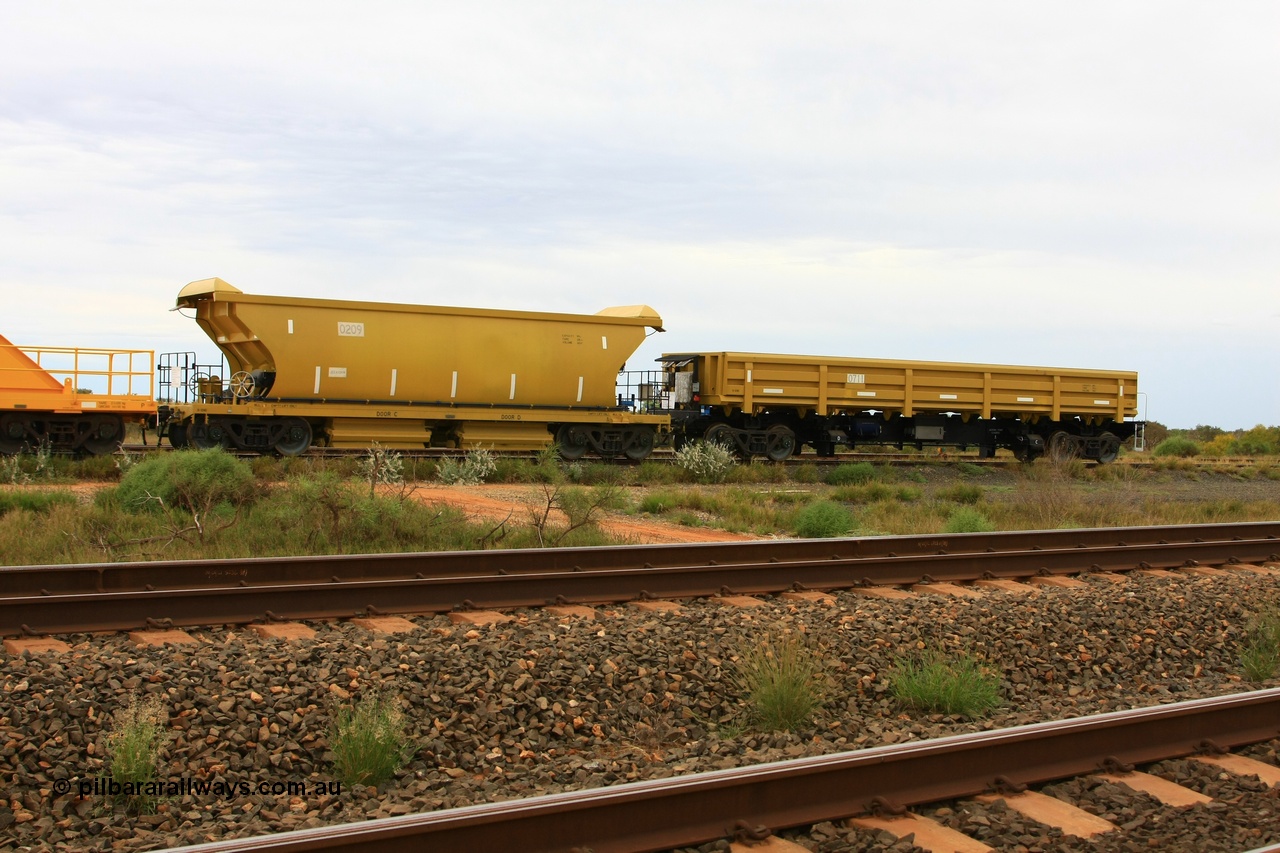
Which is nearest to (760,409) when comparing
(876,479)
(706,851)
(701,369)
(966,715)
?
(701,369)

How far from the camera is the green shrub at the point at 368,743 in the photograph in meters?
5.17

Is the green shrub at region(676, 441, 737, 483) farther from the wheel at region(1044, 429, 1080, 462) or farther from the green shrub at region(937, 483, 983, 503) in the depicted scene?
the wheel at region(1044, 429, 1080, 462)

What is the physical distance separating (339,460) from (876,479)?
417 inches

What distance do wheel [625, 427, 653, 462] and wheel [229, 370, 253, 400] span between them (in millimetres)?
8207

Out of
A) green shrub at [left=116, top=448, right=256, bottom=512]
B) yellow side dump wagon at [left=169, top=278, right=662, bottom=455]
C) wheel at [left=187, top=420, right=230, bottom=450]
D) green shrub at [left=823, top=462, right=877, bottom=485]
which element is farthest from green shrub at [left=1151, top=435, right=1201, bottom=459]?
green shrub at [left=116, top=448, right=256, bottom=512]

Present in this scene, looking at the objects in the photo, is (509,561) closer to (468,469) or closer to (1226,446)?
(468,469)

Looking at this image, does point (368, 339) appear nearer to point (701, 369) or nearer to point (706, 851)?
point (701, 369)

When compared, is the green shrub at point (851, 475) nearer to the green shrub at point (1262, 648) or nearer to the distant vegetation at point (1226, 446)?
the green shrub at point (1262, 648)

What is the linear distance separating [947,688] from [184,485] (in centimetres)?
1010

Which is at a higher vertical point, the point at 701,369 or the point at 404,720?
the point at 701,369

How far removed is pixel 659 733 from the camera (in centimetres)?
604

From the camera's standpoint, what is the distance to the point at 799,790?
457 centimetres

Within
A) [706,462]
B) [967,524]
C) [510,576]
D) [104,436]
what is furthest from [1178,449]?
[510,576]

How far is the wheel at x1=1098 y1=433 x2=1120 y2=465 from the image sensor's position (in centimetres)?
3128
